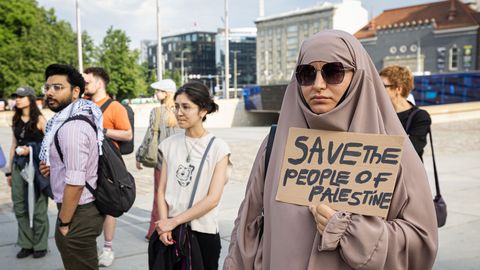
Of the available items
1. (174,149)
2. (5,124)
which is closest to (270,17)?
(5,124)

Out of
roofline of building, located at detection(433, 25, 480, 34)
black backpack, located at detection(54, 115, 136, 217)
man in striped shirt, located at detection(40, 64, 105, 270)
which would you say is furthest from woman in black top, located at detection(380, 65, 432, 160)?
roofline of building, located at detection(433, 25, 480, 34)

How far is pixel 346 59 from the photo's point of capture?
1723 millimetres

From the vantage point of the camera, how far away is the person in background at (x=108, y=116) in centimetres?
472

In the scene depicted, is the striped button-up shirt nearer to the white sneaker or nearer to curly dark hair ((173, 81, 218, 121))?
curly dark hair ((173, 81, 218, 121))

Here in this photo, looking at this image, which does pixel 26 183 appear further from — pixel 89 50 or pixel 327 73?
pixel 89 50

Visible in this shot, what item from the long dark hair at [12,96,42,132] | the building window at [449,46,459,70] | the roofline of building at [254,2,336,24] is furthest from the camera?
the roofline of building at [254,2,336,24]

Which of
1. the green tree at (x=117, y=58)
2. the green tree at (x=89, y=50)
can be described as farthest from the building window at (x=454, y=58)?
the green tree at (x=89, y=50)

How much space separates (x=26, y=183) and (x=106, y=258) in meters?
1.19

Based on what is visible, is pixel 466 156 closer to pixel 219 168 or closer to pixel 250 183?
pixel 219 168

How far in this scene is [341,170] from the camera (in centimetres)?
176

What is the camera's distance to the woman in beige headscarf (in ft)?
5.35

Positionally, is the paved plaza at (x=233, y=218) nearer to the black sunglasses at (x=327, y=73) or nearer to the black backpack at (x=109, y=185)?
the black backpack at (x=109, y=185)

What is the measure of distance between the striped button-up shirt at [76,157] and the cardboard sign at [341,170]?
62.3 inches

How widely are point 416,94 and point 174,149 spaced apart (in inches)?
1256
